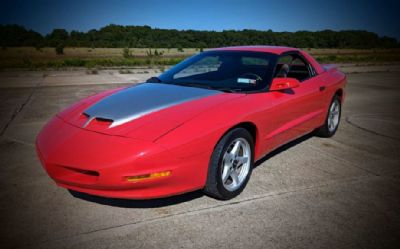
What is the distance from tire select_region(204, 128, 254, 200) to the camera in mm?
2820

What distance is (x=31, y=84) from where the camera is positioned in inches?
456

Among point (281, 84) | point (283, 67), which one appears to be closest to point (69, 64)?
point (283, 67)

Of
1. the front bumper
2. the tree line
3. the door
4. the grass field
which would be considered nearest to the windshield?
the door

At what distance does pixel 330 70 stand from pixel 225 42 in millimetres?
89442

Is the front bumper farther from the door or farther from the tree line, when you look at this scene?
the tree line

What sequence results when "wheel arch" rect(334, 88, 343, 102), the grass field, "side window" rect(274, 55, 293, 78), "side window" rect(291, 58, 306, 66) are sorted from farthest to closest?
the grass field
"wheel arch" rect(334, 88, 343, 102)
"side window" rect(291, 58, 306, 66)
"side window" rect(274, 55, 293, 78)

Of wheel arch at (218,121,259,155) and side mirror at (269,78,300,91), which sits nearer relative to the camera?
wheel arch at (218,121,259,155)

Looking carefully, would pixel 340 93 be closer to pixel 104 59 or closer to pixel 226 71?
pixel 226 71

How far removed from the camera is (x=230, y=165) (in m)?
3.07

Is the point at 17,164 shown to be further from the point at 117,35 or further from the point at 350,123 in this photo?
the point at 117,35

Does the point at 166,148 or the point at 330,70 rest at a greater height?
the point at 330,70

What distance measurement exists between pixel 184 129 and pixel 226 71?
1607 millimetres

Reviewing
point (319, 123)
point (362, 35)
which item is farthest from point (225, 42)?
point (319, 123)

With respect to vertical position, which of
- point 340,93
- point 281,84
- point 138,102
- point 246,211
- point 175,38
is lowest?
point 246,211
